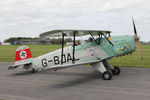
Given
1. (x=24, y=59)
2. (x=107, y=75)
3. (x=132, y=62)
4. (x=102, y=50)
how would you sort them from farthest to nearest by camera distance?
(x=132, y=62) → (x=24, y=59) → (x=102, y=50) → (x=107, y=75)

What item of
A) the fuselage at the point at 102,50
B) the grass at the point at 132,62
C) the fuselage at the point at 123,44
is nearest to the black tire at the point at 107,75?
the fuselage at the point at 102,50

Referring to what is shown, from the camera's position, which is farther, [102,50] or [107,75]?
[102,50]

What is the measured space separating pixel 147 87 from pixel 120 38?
11.1 ft

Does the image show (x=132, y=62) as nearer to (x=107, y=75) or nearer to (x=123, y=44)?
(x=123, y=44)

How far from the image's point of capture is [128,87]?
7.31 m

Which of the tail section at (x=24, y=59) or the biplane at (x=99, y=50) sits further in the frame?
the tail section at (x=24, y=59)

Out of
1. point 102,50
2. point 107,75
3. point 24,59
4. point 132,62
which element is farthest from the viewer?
point 132,62

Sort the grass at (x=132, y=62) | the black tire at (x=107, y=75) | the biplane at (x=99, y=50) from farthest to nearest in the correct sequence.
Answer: the grass at (x=132, y=62)
the biplane at (x=99, y=50)
the black tire at (x=107, y=75)

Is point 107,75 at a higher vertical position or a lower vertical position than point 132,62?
higher

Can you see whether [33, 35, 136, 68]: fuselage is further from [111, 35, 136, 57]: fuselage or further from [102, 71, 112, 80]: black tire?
[102, 71, 112, 80]: black tire

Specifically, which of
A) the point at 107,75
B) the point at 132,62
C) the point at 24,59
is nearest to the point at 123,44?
the point at 107,75

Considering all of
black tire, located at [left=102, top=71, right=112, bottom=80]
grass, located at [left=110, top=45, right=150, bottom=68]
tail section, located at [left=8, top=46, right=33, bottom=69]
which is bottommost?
grass, located at [left=110, top=45, right=150, bottom=68]

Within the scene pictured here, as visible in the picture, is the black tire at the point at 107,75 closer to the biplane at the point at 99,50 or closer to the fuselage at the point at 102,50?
the biplane at the point at 99,50

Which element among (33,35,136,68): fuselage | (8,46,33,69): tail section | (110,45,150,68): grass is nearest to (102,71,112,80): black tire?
(33,35,136,68): fuselage
